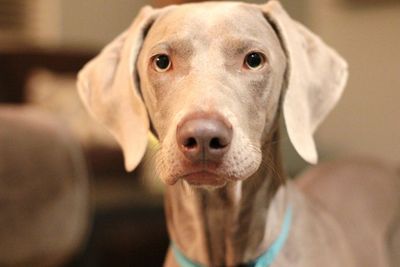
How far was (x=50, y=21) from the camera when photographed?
372cm

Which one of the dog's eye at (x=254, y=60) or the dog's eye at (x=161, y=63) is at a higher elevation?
the dog's eye at (x=254, y=60)

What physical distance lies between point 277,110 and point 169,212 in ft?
1.08

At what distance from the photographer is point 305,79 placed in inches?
55.8

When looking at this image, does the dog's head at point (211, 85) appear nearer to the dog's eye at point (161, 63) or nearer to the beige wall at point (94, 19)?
the dog's eye at point (161, 63)

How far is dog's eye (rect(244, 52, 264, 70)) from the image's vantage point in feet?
4.31

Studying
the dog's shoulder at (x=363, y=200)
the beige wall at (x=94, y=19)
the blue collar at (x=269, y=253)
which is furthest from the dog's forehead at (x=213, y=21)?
the beige wall at (x=94, y=19)

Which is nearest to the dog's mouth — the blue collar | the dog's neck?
the dog's neck

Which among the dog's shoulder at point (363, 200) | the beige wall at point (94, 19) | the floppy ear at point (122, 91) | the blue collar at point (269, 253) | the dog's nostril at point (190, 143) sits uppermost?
the dog's nostril at point (190, 143)

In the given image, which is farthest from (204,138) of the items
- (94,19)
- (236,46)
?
(94,19)

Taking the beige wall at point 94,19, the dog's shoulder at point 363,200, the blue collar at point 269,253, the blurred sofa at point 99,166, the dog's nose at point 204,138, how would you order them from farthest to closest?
the beige wall at point 94,19
the blurred sofa at point 99,166
the dog's shoulder at point 363,200
the blue collar at point 269,253
the dog's nose at point 204,138

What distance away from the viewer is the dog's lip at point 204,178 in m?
1.17

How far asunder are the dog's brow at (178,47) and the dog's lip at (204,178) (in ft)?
0.84

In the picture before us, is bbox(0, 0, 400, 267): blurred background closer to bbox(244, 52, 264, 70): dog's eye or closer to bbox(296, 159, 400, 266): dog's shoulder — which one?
bbox(296, 159, 400, 266): dog's shoulder

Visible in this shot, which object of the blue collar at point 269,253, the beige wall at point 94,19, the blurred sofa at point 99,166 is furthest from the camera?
the beige wall at point 94,19
